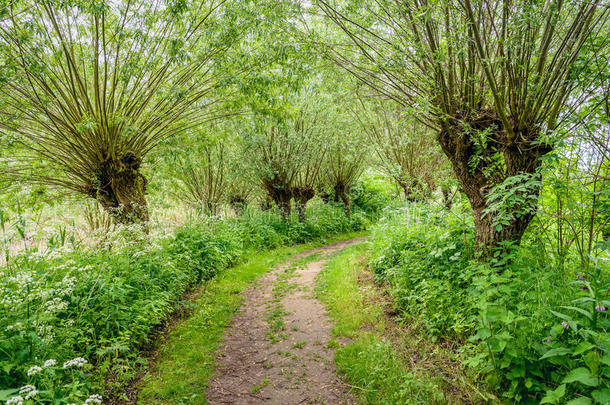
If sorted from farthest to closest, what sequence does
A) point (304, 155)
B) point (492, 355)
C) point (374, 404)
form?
point (304, 155) → point (374, 404) → point (492, 355)

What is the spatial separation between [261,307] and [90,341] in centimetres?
318

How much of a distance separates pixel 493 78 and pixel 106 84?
23.4 ft

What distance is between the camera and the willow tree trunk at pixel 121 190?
6.71 meters

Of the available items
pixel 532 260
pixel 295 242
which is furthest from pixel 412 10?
pixel 295 242

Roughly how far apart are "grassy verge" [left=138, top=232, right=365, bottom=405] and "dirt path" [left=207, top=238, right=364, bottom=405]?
6.8 inches

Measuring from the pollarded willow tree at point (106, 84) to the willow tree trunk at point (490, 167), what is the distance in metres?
4.78

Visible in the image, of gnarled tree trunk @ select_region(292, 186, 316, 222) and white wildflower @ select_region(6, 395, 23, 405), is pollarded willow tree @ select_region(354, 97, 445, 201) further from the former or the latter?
white wildflower @ select_region(6, 395, 23, 405)

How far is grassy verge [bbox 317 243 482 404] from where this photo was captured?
3.19 metres

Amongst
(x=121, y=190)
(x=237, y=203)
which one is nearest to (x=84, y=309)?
(x=121, y=190)

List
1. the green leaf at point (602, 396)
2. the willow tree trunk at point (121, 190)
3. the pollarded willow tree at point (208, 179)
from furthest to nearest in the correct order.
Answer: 1. the pollarded willow tree at point (208, 179)
2. the willow tree trunk at point (121, 190)
3. the green leaf at point (602, 396)

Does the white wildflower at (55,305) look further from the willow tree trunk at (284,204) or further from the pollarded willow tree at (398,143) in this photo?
the willow tree trunk at (284,204)

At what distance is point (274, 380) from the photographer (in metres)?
3.96

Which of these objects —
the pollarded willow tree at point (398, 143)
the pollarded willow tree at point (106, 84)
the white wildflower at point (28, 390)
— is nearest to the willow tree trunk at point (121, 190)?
the pollarded willow tree at point (106, 84)

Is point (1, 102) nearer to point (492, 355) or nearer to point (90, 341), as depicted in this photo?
point (90, 341)
